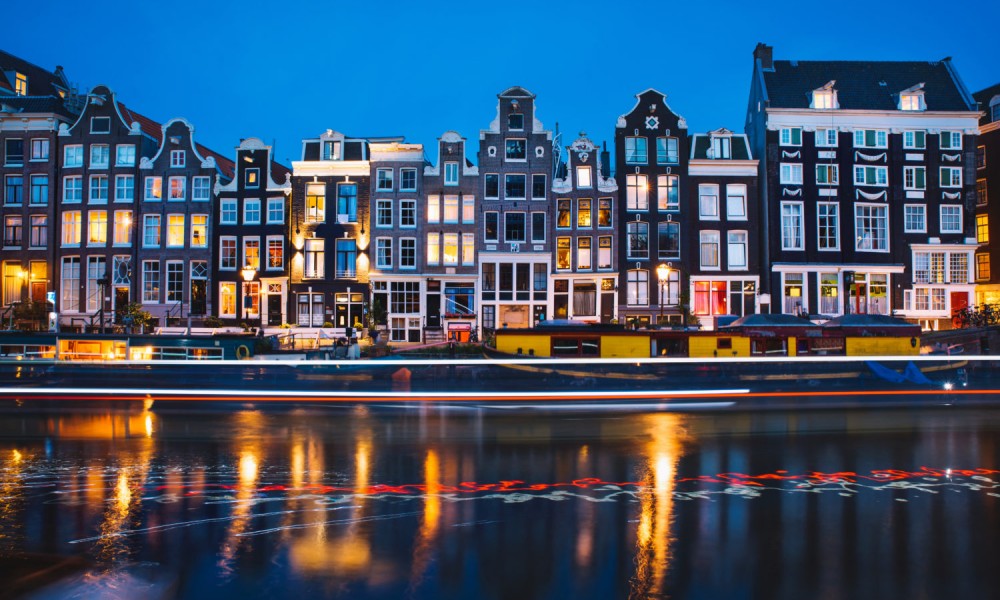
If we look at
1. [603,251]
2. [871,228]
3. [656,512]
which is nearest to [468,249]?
[603,251]

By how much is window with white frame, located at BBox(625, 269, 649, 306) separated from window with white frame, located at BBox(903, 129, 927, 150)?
67.8ft

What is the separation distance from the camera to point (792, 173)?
160 ft

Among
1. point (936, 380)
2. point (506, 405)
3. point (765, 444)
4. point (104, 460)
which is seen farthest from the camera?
point (936, 380)

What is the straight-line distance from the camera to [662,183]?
48.5m

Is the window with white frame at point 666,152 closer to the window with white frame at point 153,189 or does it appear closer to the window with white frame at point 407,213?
the window with white frame at point 407,213

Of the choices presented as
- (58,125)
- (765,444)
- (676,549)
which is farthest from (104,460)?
(58,125)

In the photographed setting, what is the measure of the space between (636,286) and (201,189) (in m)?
32.0

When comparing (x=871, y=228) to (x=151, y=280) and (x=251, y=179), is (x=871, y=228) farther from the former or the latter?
(x=151, y=280)

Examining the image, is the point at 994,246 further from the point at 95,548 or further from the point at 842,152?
the point at 95,548

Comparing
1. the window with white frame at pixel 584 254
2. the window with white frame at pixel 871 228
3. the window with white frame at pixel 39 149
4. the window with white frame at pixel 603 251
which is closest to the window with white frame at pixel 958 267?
the window with white frame at pixel 871 228

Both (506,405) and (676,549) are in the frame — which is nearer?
(676,549)

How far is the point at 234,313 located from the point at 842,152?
44616mm

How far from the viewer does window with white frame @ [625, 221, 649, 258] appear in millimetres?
48281

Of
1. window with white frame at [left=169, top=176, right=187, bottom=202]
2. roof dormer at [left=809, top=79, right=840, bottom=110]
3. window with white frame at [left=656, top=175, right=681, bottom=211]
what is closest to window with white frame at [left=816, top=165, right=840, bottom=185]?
roof dormer at [left=809, top=79, right=840, bottom=110]
